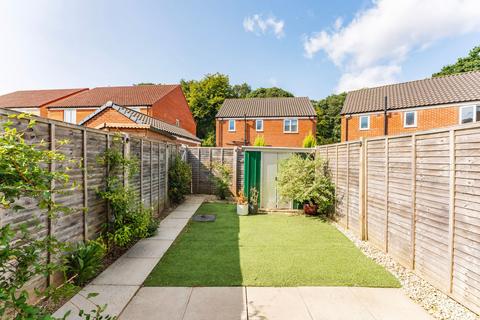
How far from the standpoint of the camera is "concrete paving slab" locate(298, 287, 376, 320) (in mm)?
3340

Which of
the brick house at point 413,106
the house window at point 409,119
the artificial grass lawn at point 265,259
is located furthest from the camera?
the house window at point 409,119

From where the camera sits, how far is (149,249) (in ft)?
18.5

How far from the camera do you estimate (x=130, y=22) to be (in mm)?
8984

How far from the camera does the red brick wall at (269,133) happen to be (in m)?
24.7

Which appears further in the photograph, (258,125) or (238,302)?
(258,125)

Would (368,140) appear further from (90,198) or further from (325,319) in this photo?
(90,198)

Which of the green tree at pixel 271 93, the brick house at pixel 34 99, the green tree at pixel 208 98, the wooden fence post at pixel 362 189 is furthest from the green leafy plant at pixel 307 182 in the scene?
the green tree at pixel 271 93

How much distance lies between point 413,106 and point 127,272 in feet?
71.5

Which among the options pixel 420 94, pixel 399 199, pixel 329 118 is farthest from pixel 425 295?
pixel 329 118

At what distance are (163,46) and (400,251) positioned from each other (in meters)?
12.8

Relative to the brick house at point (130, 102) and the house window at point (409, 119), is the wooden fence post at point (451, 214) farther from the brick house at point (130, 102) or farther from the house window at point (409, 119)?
the brick house at point (130, 102)

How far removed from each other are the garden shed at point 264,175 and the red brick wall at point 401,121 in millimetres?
11642

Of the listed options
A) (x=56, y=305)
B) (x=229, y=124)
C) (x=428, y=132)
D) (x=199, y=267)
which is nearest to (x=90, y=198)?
(x=56, y=305)

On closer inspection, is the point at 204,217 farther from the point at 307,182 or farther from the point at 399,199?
the point at 399,199
